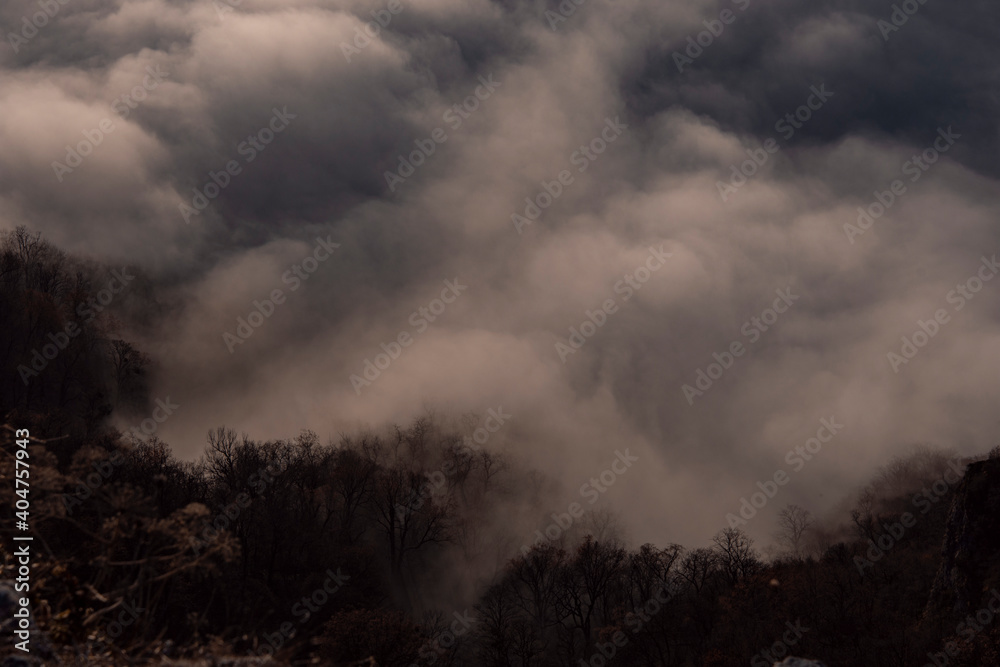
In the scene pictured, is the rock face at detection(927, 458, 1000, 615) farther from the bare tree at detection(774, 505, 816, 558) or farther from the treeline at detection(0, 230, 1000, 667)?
the bare tree at detection(774, 505, 816, 558)

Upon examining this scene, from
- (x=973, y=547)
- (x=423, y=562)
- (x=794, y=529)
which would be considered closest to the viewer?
(x=973, y=547)

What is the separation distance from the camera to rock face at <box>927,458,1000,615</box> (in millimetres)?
51469

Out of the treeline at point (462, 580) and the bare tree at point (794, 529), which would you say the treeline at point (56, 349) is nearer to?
the treeline at point (462, 580)

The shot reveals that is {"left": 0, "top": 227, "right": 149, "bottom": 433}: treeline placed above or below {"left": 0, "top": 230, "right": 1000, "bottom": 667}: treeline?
above

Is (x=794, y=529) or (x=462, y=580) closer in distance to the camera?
(x=462, y=580)

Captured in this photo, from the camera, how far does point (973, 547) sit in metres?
53.1

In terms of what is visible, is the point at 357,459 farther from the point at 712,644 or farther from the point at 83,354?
the point at 712,644

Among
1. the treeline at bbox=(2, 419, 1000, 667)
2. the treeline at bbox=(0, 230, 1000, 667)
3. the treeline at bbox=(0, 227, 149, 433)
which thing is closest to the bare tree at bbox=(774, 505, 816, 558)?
the treeline at bbox=(0, 230, 1000, 667)

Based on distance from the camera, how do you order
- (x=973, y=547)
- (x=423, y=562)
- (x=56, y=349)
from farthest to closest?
(x=56, y=349) < (x=423, y=562) < (x=973, y=547)

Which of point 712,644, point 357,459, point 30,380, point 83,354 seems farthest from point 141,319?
point 712,644

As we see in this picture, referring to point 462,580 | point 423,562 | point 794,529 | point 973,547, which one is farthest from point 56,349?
point 794,529

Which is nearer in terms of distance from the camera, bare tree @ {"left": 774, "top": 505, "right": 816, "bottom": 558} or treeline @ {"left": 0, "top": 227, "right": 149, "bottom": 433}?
treeline @ {"left": 0, "top": 227, "right": 149, "bottom": 433}

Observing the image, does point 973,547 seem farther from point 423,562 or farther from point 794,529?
point 794,529

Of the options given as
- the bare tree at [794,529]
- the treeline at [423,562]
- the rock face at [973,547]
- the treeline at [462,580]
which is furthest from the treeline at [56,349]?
the bare tree at [794,529]
